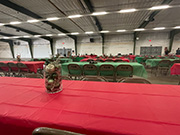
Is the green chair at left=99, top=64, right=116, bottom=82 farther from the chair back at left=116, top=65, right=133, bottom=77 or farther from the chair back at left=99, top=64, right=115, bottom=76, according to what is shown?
the chair back at left=116, top=65, right=133, bottom=77

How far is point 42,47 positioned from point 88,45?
8469 mm

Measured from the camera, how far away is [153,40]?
11.4 metres

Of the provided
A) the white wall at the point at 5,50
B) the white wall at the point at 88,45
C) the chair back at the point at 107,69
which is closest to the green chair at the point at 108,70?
the chair back at the point at 107,69

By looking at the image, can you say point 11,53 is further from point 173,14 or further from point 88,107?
point 173,14

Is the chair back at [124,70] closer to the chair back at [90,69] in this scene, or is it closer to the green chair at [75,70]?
the chair back at [90,69]

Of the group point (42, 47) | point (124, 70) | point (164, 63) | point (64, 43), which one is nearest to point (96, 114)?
point (124, 70)

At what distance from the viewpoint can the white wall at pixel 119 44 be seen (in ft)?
40.1

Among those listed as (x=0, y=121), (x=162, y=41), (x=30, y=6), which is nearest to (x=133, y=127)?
(x=0, y=121)

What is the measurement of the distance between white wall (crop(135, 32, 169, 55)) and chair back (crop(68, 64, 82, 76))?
39.7ft

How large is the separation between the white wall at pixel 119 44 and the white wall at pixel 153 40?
108 cm

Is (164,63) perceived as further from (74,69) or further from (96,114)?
(96,114)

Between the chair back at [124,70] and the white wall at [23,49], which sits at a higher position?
the white wall at [23,49]

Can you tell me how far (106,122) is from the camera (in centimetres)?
52

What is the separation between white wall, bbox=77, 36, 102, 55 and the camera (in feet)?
43.2
